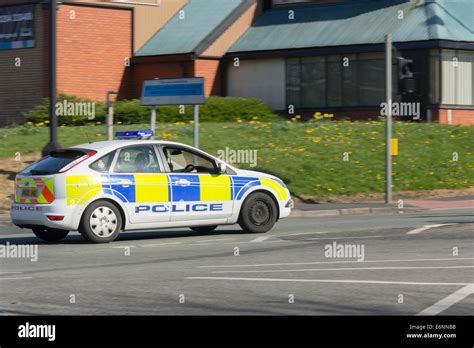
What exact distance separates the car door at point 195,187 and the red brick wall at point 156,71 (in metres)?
26.3

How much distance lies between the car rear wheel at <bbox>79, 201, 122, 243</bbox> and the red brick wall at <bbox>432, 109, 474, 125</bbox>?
24.1 meters

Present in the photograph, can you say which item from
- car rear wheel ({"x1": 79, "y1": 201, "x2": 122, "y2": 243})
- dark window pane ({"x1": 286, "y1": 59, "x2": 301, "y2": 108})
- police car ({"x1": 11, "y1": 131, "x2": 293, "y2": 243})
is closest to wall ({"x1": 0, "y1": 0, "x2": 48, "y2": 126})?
dark window pane ({"x1": 286, "y1": 59, "x2": 301, "y2": 108})

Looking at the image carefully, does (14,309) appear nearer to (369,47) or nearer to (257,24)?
(369,47)

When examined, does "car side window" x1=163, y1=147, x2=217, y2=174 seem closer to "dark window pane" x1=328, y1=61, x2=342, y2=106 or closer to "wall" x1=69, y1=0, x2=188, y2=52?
"dark window pane" x1=328, y1=61, x2=342, y2=106

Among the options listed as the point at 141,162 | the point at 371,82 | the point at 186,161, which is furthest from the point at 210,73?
the point at 141,162

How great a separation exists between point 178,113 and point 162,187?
20.7 meters

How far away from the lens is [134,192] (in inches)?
682

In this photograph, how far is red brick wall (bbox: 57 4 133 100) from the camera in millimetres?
43875

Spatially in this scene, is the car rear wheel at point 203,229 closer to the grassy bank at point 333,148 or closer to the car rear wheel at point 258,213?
the car rear wheel at point 258,213

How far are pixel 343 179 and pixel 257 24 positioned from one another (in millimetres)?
18510

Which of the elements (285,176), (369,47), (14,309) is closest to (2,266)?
(14,309)

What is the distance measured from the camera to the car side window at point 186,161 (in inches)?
709

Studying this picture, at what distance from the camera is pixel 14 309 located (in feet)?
34.5

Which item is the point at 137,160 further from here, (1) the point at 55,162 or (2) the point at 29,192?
(2) the point at 29,192
